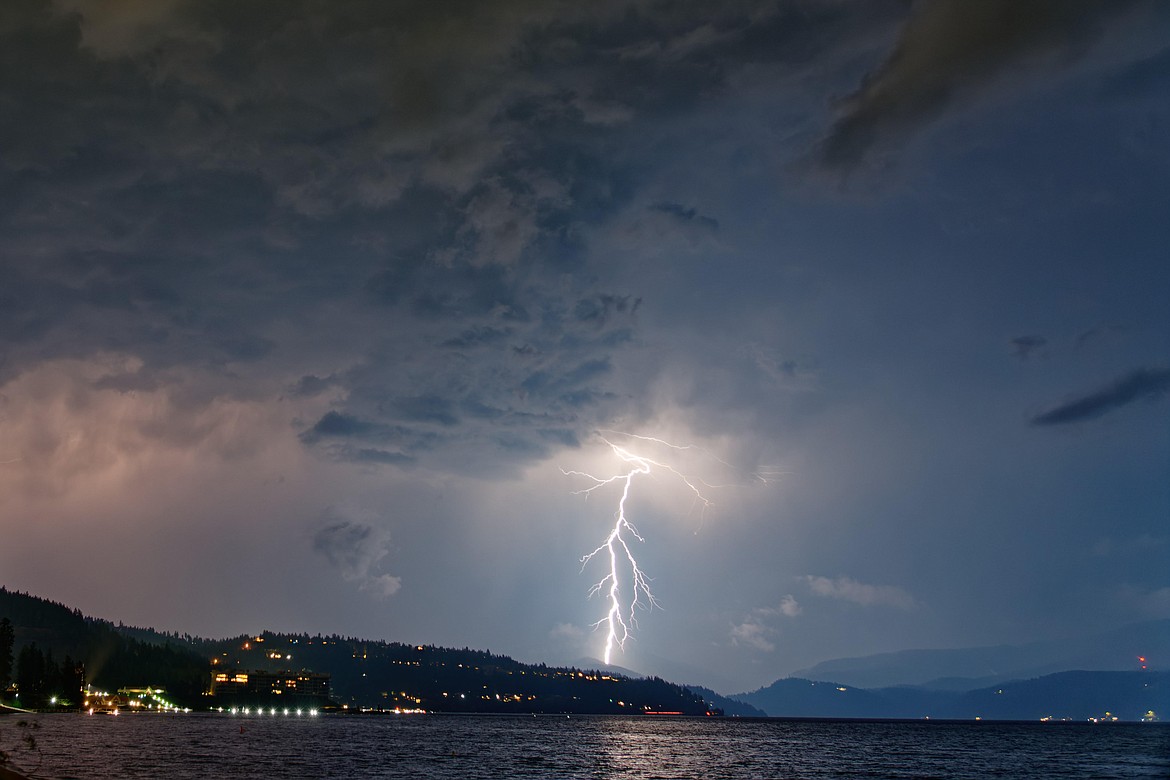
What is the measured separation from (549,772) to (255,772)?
117 ft

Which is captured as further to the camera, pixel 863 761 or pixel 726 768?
pixel 863 761

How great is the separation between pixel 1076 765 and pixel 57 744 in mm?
164842

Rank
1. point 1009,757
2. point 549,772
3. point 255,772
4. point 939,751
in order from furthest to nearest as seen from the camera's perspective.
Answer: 1. point 939,751
2. point 1009,757
3. point 549,772
4. point 255,772

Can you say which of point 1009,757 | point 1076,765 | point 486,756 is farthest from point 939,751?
point 486,756

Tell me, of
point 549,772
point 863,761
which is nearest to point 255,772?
point 549,772

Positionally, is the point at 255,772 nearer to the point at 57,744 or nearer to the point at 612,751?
the point at 57,744

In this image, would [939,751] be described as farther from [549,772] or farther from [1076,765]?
[549,772]

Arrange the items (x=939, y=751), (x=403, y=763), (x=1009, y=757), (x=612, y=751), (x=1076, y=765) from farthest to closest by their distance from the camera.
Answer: (x=939, y=751) → (x=1009, y=757) → (x=612, y=751) → (x=1076, y=765) → (x=403, y=763)

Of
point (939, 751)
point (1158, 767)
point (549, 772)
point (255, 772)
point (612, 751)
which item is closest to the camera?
point (255, 772)

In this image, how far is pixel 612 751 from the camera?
159875mm

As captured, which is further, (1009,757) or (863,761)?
→ (1009,757)

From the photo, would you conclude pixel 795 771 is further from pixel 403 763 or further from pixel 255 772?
pixel 255 772


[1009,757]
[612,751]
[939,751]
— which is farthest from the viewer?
[939,751]

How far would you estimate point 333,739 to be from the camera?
586ft
